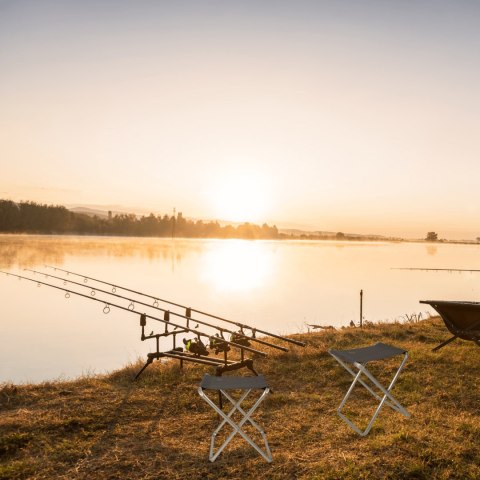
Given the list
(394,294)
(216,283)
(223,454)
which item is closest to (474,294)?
(394,294)

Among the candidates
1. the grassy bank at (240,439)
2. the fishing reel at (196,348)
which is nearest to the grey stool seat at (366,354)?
the grassy bank at (240,439)

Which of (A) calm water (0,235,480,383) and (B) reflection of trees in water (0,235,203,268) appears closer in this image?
(A) calm water (0,235,480,383)

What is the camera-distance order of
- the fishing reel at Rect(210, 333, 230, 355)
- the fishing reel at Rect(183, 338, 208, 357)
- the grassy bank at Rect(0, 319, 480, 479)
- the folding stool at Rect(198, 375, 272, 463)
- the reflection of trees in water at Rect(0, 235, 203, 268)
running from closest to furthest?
the grassy bank at Rect(0, 319, 480, 479) → the folding stool at Rect(198, 375, 272, 463) → the fishing reel at Rect(210, 333, 230, 355) → the fishing reel at Rect(183, 338, 208, 357) → the reflection of trees in water at Rect(0, 235, 203, 268)

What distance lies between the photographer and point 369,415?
577cm

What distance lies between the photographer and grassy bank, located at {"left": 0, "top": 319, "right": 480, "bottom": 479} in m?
4.34

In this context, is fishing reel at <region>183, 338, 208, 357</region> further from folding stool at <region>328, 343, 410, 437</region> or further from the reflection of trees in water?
the reflection of trees in water

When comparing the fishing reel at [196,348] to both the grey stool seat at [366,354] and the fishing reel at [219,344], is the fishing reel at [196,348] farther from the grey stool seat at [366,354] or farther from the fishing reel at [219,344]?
the grey stool seat at [366,354]

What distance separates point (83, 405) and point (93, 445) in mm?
1373

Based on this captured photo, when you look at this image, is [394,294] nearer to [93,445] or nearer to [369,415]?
[369,415]

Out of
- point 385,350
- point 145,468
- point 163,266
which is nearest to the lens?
point 145,468

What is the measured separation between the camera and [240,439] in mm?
5199

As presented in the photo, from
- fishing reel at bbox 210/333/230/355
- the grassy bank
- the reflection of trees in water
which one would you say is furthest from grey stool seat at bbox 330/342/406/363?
the reflection of trees in water

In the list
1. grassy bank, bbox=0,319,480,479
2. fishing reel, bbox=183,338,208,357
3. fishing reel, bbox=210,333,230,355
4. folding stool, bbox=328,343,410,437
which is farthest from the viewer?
fishing reel, bbox=183,338,208,357

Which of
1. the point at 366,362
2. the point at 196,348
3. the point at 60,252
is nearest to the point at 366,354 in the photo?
the point at 366,362
